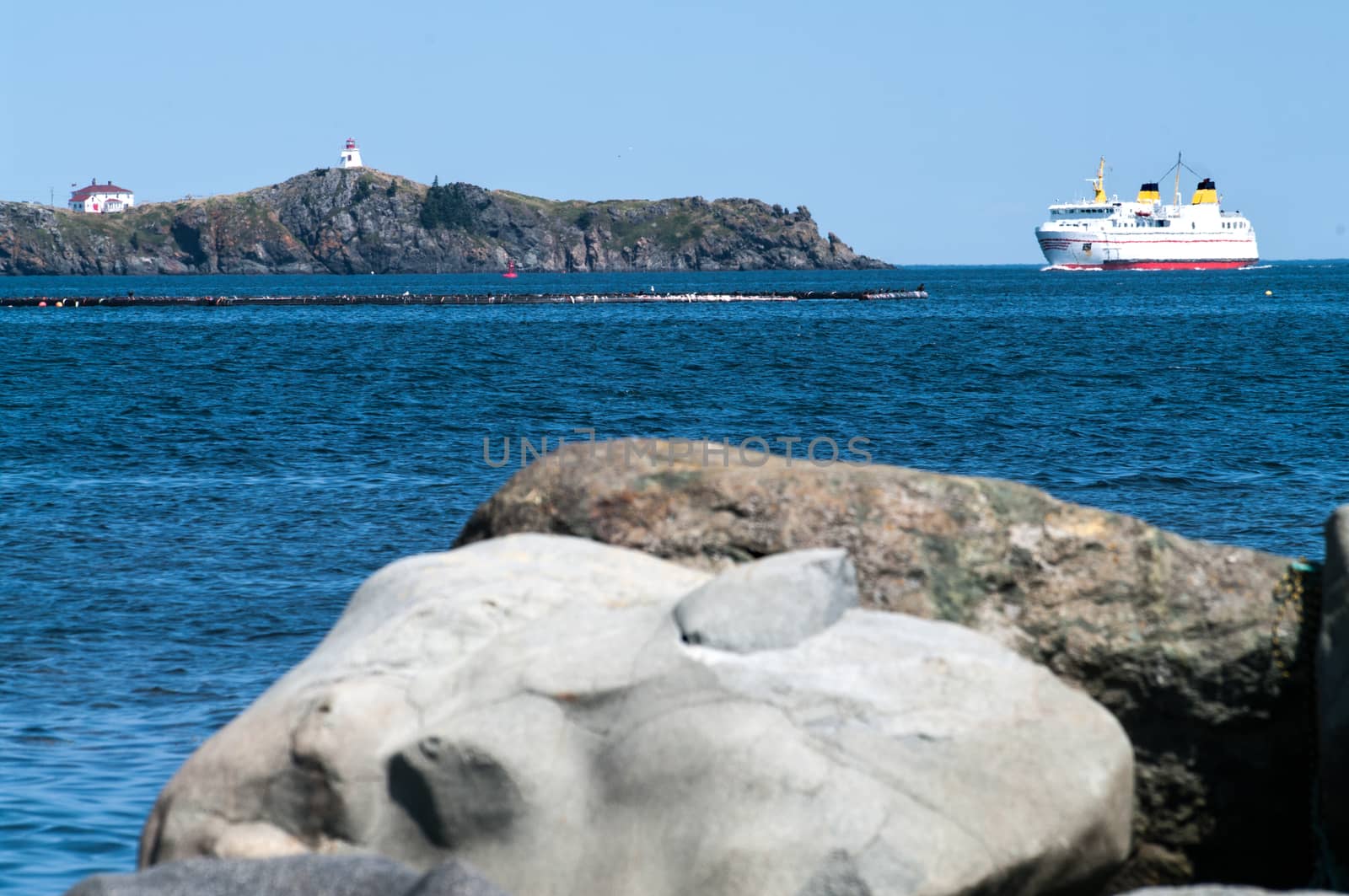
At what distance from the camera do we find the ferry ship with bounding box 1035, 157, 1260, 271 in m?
160

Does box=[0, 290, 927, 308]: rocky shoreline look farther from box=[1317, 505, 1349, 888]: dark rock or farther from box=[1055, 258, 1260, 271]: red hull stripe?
box=[1317, 505, 1349, 888]: dark rock

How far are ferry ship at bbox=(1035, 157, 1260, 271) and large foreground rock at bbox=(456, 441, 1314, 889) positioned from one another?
525ft

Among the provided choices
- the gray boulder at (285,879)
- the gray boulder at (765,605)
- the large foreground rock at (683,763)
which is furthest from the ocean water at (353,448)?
the gray boulder at (765,605)

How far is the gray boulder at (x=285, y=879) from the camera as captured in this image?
13.9ft

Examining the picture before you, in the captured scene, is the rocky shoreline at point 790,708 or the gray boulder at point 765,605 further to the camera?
the gray boulder at point 765,605

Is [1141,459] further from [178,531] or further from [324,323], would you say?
[324,323]

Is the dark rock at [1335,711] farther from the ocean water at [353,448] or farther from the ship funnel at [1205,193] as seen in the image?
the ship funnel at [1205,193]

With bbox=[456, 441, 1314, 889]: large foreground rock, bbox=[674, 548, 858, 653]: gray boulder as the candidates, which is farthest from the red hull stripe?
bbox=[674, 548, 858, 653]: gray boulder

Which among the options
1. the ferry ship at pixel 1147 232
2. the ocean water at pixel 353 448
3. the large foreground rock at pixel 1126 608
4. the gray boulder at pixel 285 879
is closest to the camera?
the gray boulder at pixel 285 879

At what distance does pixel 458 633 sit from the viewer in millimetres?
5996

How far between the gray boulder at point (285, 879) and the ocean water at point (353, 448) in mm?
3160

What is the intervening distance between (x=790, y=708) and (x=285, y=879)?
1.98 metres

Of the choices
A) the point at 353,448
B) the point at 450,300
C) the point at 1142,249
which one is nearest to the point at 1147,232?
the point at 1142,249

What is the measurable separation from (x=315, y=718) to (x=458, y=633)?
2.38 ft
